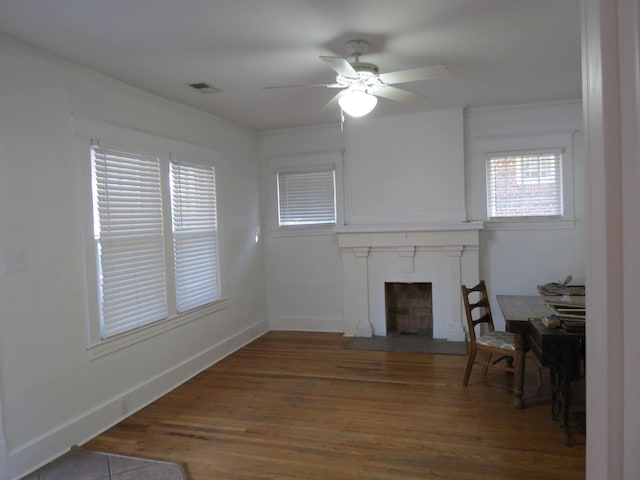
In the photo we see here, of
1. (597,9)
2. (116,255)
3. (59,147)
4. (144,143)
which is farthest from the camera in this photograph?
(144,143)

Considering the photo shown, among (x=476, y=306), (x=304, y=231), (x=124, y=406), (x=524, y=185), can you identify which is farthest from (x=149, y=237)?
(x=524, y=185)

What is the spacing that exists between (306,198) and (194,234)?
1.80 m

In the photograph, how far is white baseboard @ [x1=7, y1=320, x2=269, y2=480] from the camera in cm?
269

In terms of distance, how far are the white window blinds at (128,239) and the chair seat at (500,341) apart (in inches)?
112

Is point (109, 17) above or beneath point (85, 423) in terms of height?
above

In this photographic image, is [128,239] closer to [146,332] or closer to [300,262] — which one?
[146,332]

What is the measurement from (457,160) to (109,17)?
3784mm

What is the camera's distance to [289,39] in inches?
112

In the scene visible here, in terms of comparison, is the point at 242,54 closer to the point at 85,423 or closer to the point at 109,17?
the point at 109,17

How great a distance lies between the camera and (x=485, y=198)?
5.05 metres

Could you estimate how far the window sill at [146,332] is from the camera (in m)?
3.27

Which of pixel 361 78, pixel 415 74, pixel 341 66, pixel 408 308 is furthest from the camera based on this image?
pixel 408 308

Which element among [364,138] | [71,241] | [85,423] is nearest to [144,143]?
[71,241]

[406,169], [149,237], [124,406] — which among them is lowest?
[124,406]
